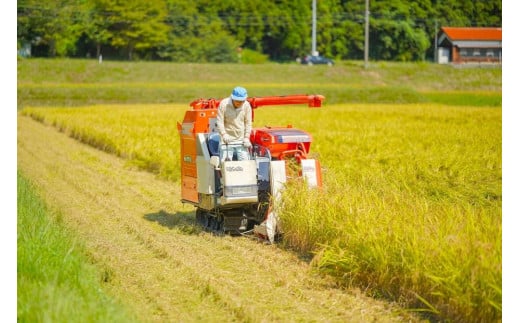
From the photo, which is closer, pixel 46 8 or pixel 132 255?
pixel 132 255

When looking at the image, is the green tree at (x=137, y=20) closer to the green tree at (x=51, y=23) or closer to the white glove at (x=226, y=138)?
the green tree at (x=51, y=23)

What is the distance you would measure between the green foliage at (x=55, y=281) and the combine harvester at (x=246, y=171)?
2069 millimetres

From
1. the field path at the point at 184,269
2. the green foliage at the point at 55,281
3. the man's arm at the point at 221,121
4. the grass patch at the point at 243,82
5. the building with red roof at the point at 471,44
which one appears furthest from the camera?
the grass patch at the point at 243,82

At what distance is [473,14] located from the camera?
21.0m

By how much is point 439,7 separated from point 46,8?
46.8 meters

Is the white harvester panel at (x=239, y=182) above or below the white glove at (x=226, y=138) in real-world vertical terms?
below

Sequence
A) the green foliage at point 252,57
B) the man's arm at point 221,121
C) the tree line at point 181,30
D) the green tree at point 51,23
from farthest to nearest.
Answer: the green foliage at point 252,57, the tree line at point 181,30, the green tree at point 51,23, the man's arm at point 221,121

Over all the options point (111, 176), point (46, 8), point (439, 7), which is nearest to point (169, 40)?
point (46, 8)

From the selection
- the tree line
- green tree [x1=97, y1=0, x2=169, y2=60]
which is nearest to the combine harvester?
the tree line

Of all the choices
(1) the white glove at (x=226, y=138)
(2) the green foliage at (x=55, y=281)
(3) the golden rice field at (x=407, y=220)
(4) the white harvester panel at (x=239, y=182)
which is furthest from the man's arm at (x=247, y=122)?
(2) the green foliage at (x=55, y=281)

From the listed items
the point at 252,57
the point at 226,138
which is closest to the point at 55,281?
the point at 226,138

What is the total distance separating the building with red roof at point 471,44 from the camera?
27653 mm

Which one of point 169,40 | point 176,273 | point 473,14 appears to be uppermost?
point 169,40
